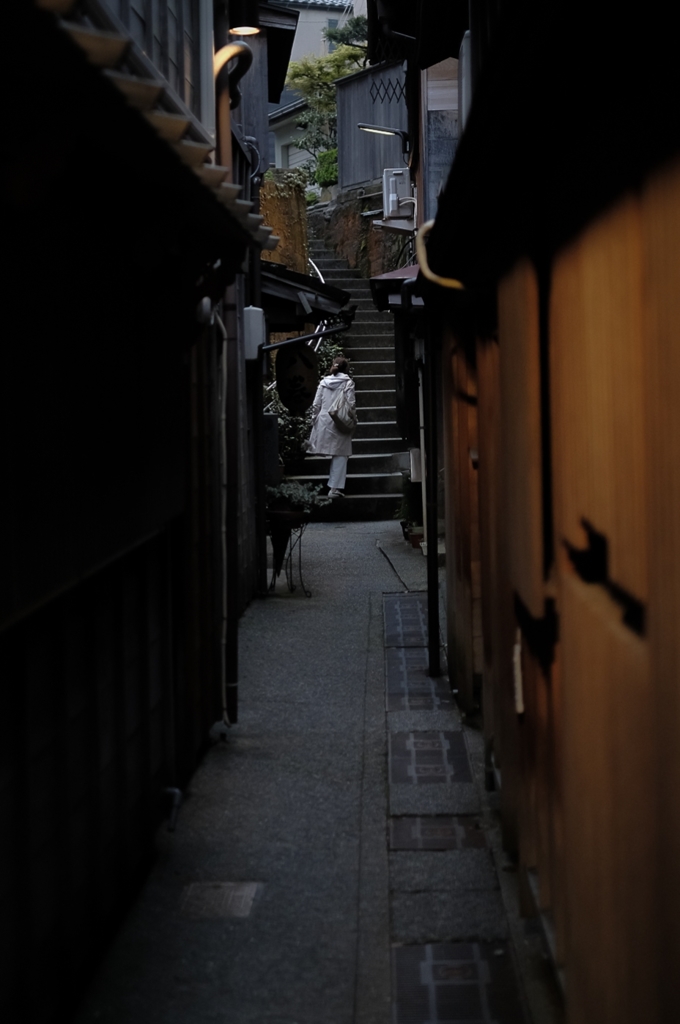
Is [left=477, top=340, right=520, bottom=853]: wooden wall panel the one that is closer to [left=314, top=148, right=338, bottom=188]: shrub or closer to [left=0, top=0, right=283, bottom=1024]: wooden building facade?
→ [left=0, top=0, right=283, bottom=1024]: wooden building facade

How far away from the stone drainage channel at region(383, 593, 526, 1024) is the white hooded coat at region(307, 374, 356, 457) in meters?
12.8

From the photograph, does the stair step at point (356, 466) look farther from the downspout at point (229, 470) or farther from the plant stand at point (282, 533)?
the downspout at point (229, 470)

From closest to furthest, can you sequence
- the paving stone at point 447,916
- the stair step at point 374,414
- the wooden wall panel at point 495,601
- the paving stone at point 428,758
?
the paving stone at point 447,916, the wooden wall panel at point 495,601, the paving stone at point 428,758, the stair step at point 374,414

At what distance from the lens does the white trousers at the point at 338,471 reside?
2199 cm

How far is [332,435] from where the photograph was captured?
21938mm

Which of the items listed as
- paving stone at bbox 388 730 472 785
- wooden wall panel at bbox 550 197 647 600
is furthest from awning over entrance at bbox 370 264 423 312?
wooden wall panel at bbox 550 197 647 600

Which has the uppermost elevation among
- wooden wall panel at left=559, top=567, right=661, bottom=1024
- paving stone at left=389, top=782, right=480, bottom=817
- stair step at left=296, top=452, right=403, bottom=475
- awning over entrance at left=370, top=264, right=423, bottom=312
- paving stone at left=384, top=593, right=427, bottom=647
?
awning over entrance at left=370, top=264, right=423, bottom=312

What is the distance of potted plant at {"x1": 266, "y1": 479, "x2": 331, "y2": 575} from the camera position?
14.3 meters

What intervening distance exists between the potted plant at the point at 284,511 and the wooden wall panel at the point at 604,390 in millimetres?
10644

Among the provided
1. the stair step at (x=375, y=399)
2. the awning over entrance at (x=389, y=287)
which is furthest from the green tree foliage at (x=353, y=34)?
the awning over entrance at (x=389, y=287)

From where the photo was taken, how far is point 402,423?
19.6 metres

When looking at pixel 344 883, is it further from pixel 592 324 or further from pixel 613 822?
pixel 592 324

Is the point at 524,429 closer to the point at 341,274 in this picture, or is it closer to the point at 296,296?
the point at 296,296

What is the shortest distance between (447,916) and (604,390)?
3320 mm
